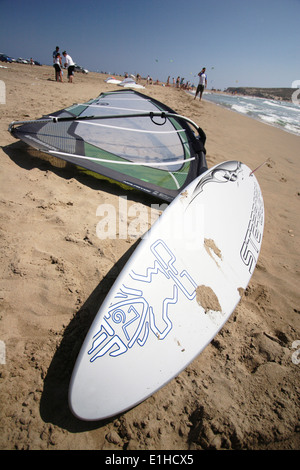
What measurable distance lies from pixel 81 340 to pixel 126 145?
2.58 meters

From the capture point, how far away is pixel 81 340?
117 centimetres

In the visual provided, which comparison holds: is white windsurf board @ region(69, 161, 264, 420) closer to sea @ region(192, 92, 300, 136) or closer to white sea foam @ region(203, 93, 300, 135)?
sea @ region(192, 92, 300, 136)

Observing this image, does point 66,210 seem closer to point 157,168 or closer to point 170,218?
point 170,218

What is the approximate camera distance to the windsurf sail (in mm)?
2293

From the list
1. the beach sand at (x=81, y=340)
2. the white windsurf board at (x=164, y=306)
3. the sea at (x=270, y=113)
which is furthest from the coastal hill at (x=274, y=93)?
the beach sand at (x=81, y=340)

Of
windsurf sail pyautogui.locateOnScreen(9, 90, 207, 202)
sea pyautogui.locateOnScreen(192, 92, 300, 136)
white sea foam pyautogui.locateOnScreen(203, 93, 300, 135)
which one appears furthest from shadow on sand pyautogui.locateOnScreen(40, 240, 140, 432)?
white sea foam pyautogui.locateOnScreen(203, 93, 300, 135)

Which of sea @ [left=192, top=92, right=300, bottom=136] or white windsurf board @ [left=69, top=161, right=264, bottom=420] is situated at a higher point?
sea @ [left=192, top=92, right=300, bottom=136]

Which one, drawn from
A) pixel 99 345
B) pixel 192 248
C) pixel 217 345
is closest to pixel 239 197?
pixel 192 248

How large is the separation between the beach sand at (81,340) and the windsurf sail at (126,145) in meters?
0.44

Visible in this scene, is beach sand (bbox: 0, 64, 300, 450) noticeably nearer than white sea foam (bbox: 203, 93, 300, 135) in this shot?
Yes

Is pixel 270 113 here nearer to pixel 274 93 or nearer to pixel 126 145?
pixel 126 145

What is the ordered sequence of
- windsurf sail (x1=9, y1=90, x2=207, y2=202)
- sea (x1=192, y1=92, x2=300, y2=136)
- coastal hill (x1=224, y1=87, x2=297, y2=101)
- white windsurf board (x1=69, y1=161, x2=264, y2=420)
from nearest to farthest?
white windsurf board (x1=69, y1=161, x2=264, y2=420)
windsurf sail (x1=9, y1=90, x2=207, y2=202)
sea (x1=192, y1=92, x2=300, y2=136)
coastal hill (x1=224, y1=87, x2=297, y2=101)

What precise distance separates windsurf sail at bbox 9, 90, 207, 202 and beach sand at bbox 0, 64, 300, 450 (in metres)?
0.44

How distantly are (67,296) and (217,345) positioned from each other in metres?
0.98
